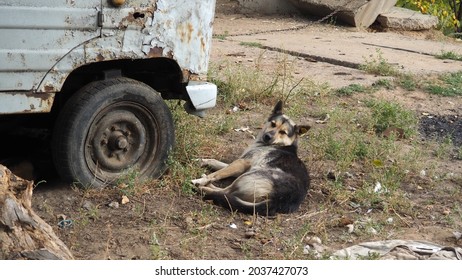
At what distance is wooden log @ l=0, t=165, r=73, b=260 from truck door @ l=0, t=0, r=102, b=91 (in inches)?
44.6

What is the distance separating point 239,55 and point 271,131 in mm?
4378

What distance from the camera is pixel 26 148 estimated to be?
6.78 metres

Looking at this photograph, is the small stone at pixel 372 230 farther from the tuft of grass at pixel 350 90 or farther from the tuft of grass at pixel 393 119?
the tuft of grass at pixel 350 90

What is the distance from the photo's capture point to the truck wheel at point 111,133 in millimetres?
6016

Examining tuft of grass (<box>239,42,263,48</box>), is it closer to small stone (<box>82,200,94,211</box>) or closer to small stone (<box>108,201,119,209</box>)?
small stone (<box>108,201,119,209</box>)

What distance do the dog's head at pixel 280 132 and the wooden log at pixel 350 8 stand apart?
744cm

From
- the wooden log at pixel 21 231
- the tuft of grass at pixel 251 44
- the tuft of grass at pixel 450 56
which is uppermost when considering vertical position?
the wooden log at pixel 21 231

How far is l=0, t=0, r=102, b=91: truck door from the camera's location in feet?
18.2

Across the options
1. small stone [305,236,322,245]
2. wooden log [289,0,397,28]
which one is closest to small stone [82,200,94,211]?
small stone [305,236,322,245]

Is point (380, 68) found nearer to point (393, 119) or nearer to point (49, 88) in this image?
point (393, 119)

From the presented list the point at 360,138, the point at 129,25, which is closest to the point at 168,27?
the point at 129,25

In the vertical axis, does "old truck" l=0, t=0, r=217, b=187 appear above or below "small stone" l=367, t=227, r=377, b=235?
above

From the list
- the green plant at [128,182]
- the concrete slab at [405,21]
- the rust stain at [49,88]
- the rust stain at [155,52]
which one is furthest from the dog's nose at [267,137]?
the concrete slab at [405,21]

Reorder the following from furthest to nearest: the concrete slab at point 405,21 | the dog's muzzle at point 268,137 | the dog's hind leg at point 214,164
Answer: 1. the concrete slab at point 405,21
2. the dog's muzzle at point 268,137
3. the dog's hind leg at point 214,164
